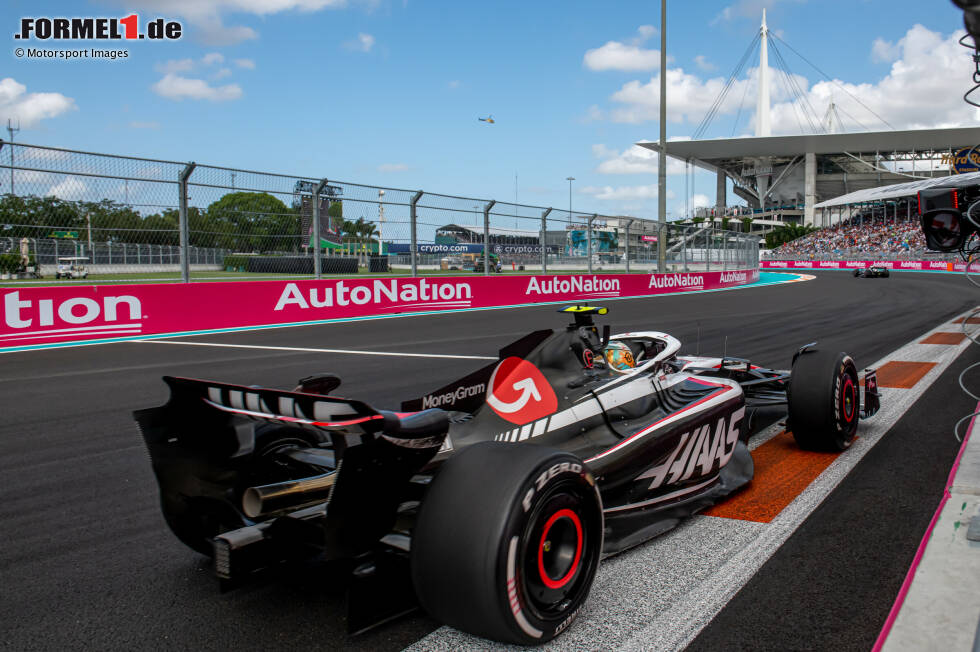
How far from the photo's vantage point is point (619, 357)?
4027 millimetres

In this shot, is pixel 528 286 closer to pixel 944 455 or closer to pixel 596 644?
pixel 944 455

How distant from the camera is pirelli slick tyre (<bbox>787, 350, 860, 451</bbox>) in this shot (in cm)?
444

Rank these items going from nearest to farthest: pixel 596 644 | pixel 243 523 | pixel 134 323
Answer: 1. pixel 596 644
2. pixel 243 523
3. pixel 134 323

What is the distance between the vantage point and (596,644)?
233 centimetres

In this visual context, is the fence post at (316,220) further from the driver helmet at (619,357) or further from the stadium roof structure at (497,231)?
the driver helmet at (619,357)

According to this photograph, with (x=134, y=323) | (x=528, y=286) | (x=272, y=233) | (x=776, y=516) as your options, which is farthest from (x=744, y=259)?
(x=776, y=516)

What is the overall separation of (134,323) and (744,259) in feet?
104

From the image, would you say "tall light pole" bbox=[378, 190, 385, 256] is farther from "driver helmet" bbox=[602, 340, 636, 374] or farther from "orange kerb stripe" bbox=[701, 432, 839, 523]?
"driver helmet" bbox=[602, 340, 636, 374]

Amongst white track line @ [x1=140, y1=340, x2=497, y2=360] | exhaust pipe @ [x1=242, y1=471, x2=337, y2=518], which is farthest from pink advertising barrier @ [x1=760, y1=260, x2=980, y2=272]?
exhaust pipe @ [x1=242, y1=471, x2=337, y2=518]

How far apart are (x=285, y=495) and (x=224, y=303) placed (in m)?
10.5

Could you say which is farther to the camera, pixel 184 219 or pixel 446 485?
pixel 184 219

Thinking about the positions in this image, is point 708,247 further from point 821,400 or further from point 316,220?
point 821,400

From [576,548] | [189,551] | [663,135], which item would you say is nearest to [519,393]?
[576,548]

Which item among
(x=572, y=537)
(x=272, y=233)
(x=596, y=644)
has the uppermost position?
(x=272, y=233)
